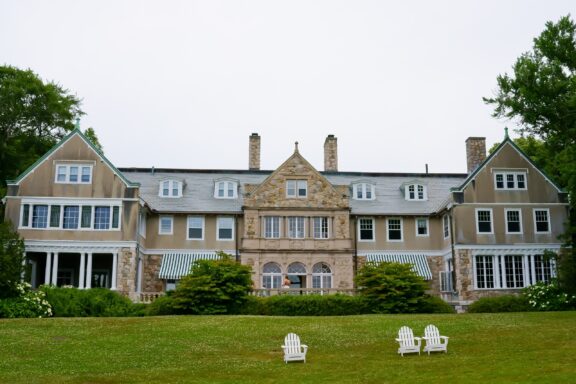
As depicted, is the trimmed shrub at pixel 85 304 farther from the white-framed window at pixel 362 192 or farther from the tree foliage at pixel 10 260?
the white-framed window at pixel 362 192

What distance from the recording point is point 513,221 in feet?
149

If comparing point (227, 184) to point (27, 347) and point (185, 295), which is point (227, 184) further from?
point (27, 347)

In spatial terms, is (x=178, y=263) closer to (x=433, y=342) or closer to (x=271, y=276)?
(x=271, y=276)

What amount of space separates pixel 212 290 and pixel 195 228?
13.4m

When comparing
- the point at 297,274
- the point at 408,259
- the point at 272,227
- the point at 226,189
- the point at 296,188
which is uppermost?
the point at 226,189

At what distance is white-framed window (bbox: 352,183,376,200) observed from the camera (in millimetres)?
50172

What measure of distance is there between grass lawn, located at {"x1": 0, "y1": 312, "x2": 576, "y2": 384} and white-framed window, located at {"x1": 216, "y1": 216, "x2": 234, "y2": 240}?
15826mm

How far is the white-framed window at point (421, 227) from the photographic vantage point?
48375mm

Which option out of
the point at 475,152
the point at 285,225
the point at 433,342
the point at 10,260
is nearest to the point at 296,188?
the point at 285,225

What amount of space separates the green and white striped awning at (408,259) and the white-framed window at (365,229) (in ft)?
4.43

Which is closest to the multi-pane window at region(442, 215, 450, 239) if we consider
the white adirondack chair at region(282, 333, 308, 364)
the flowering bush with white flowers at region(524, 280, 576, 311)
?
the flowering bush with white flowers at region(524, 280, 576, 311)

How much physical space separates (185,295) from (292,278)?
41.7ft

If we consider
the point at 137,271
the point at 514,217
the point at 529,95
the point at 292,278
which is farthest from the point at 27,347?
the point at 514,217

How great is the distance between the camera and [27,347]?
2366 centimetres
